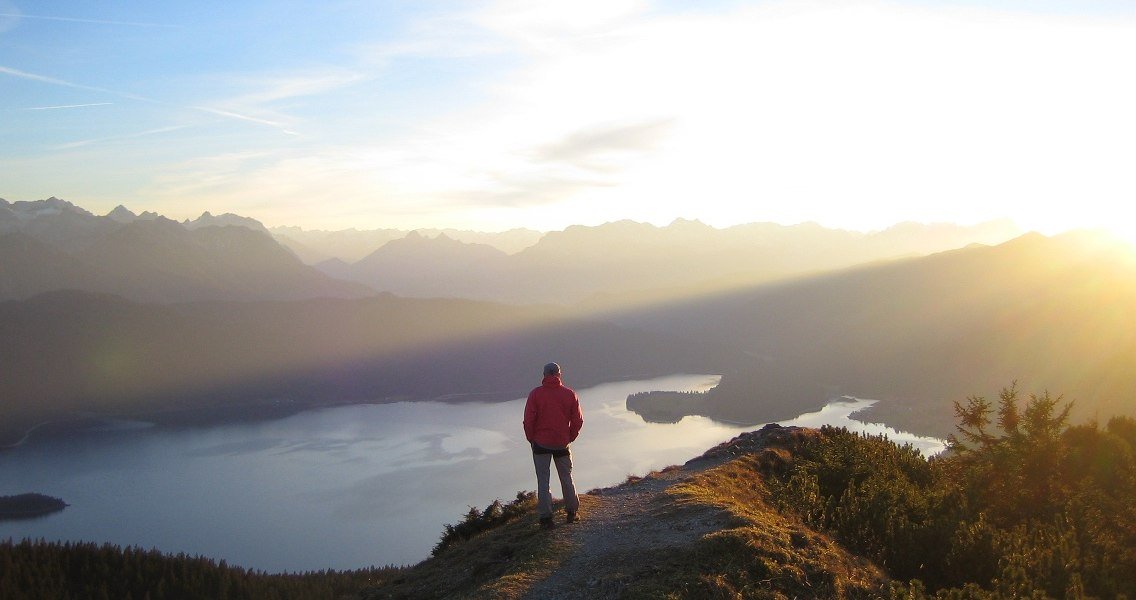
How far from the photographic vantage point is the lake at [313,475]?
77.8m

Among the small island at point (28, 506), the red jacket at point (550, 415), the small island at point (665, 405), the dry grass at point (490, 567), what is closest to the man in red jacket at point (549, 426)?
the red jacket at point (550, 415)

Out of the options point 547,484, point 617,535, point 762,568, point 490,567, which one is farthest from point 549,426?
point 762,568

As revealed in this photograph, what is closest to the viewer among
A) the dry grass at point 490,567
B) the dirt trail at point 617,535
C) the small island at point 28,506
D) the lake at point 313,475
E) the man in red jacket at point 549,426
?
the dirt trail at point 617,535

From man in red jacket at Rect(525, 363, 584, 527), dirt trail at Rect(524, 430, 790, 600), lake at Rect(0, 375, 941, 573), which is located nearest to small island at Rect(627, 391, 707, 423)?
lake at Rect(0, 375, 941, 573)

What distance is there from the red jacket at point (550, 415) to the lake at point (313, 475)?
A: 53590mm

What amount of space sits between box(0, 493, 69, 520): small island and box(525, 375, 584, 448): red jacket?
339 feet

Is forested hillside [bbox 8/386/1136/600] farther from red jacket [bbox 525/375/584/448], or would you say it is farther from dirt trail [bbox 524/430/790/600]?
red jacket [bbox 525/375/584/448]

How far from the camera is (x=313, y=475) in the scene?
102500 millimetres

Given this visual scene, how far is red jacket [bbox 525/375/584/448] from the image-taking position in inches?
477

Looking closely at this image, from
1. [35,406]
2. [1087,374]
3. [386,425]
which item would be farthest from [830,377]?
[35,406]

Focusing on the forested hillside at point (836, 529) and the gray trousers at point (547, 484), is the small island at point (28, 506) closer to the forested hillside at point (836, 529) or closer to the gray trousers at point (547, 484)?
the forested hillside at point (836, 529)

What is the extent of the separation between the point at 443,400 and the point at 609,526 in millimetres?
167913

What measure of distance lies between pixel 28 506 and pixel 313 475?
34.4 m

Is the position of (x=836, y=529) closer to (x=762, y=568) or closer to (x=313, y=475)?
(x=762, y=568)
